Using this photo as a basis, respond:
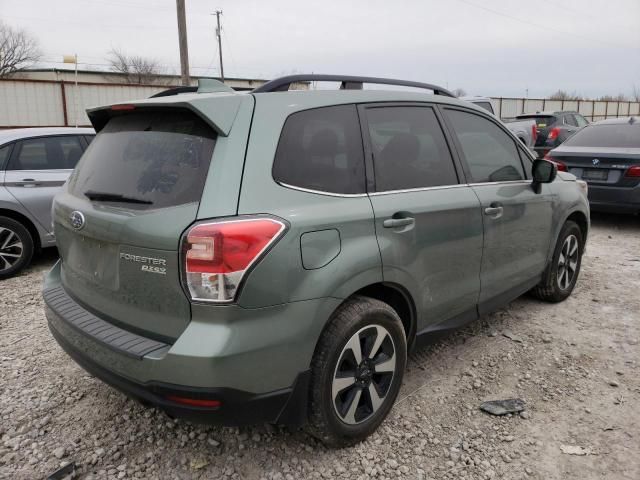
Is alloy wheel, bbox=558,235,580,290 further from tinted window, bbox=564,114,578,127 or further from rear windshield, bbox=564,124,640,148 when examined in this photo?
tinted window, bbox=564,114,578,127

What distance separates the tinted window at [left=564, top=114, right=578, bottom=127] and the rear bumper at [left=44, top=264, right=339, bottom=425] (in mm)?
16707

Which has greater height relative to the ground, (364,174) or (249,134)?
(249,134)

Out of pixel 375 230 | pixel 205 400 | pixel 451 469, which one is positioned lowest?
pixel 451 469

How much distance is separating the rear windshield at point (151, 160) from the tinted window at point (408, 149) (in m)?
0.92

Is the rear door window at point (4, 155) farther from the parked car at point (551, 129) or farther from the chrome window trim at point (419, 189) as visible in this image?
the parked car at point (551, 129)

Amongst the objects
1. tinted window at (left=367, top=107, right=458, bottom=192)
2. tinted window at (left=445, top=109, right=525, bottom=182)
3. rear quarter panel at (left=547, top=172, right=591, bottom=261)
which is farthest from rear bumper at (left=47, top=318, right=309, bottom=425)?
rear quarter panel at (left=547, top=172, right=591, bottom=261)

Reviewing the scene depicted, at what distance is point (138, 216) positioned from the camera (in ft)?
7.18

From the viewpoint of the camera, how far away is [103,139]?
2.72 meters

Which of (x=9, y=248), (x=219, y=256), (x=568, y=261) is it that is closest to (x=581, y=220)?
(x=568, y=261)

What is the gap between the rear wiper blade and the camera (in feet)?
7.43

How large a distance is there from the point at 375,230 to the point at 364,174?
298mm

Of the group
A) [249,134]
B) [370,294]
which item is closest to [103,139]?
[249,134]

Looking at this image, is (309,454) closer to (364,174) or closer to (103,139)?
(364,174)

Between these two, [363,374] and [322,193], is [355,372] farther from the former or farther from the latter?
[322,193]
